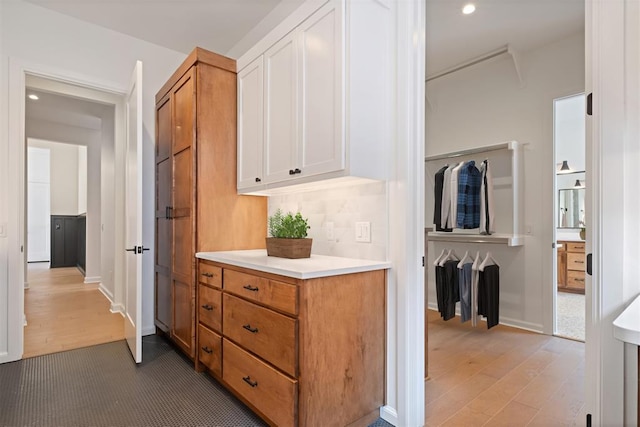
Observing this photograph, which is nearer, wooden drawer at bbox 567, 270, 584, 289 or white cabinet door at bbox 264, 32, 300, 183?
white cabinet door at bbox 264, 32, 300, 183

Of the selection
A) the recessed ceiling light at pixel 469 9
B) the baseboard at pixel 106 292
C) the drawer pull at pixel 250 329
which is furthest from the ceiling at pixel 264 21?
the baseboard at pixel 106 292

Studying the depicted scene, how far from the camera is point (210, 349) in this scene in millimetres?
2223

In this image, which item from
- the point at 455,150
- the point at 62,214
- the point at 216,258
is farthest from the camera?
the point at 62,214

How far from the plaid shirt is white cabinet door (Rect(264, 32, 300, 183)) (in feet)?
7.15

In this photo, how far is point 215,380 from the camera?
2.29 meters

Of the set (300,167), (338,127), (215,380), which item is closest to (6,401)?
(215,380)

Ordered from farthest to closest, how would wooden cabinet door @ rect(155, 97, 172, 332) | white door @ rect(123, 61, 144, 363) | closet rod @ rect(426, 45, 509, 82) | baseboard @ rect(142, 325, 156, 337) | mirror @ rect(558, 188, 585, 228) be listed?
mirror @ rect(558, 188, 585, 228), closet rod @ rect(426, 45, 509, 82), baseboard @ rect(142, 325, 156, 337), wooden cabinet door @ rect(155, 97, 172, 332), white door @ rect(123, 61, 144, 363)

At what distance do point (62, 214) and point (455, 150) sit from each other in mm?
9213

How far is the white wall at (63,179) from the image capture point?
8.38 m

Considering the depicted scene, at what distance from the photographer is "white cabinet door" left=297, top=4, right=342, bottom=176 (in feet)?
5.65

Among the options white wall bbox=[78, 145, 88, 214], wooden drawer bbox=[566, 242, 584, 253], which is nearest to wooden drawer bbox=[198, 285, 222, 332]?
wooden drawer bbox=[566, 242, 584, 253]

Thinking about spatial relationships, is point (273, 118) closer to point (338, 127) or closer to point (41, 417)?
point (338, 127)

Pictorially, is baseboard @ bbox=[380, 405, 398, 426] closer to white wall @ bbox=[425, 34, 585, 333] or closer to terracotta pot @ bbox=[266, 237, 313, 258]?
terracotta pot @ bbox=[266, 237, 313, 258]

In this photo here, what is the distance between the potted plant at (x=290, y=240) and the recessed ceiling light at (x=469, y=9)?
2.22 metres
